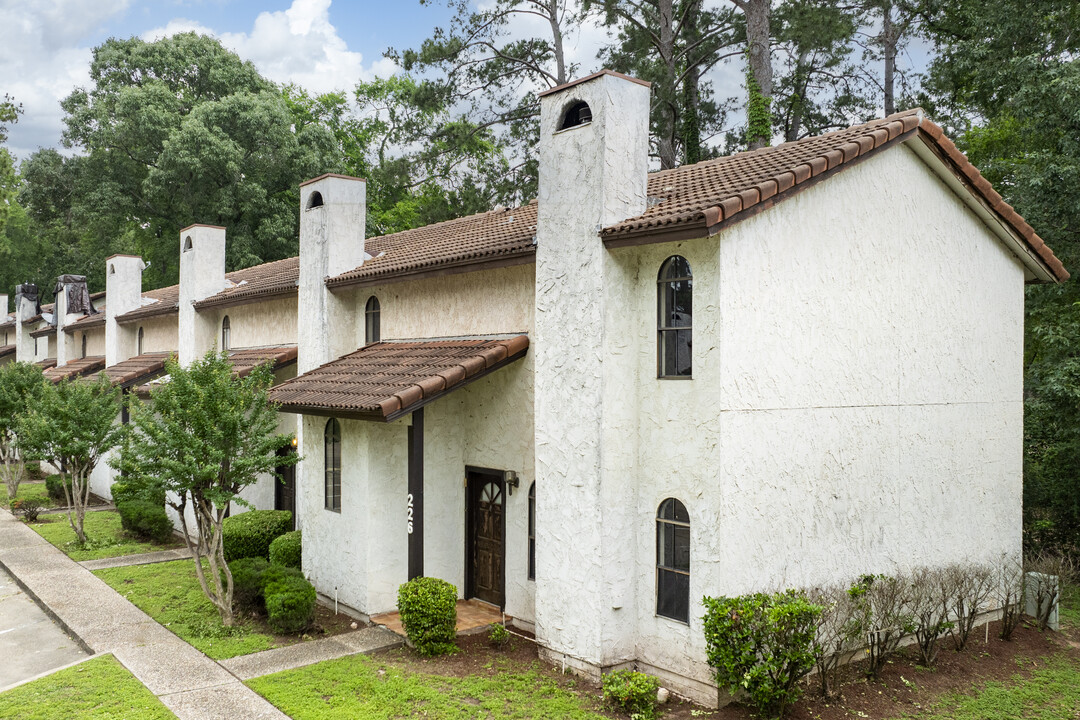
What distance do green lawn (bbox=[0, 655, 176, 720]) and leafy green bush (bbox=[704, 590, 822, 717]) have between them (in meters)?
6.15

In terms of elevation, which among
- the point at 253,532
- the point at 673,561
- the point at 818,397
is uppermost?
the point at 818,397

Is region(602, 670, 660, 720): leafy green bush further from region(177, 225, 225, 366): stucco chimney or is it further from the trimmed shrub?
region(177, 225, 225, 366): stucco chimney

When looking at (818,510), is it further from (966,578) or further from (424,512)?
(424,512)

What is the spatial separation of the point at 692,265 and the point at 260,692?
733 centimetres

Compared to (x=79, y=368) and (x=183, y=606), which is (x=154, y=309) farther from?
(x=183, y=606)

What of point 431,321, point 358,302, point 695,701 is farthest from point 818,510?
point 358,302

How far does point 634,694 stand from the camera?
9078mm

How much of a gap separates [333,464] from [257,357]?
6.44 m

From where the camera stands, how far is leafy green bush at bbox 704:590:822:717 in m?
8.71

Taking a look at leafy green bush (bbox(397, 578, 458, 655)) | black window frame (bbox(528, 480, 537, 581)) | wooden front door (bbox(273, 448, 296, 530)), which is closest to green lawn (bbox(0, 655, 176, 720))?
leafy green bush (bbox(397, 578, 458, 655))

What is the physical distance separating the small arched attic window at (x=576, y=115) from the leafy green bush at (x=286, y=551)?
8.91 metres

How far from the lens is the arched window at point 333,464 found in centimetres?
1373

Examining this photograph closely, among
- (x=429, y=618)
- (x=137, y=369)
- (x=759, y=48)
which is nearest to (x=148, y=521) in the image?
(x=137, y=369)

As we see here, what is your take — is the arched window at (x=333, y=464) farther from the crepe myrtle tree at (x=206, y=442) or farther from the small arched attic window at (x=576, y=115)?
the small arched attic window at (x=576, y=115)
